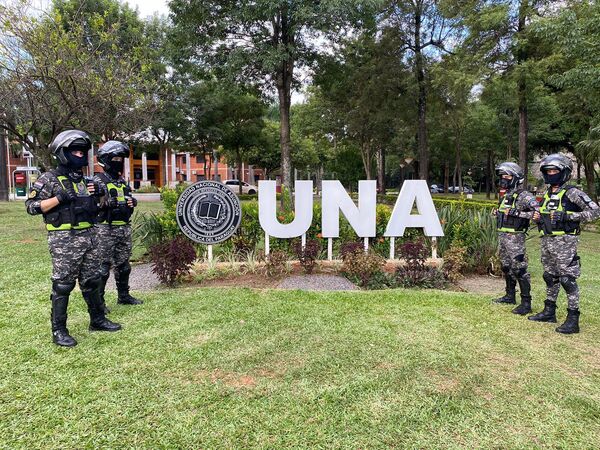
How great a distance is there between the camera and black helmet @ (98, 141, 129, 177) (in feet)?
16.1

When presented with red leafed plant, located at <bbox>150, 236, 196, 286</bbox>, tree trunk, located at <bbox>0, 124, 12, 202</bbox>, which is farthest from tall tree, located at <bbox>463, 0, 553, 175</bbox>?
tree trunk, located at <bbox>0, 124, 12, 202</bbox>

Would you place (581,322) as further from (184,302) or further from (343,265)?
(184,302)

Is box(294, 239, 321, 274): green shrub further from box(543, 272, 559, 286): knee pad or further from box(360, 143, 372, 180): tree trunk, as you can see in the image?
box(360, 143, 372, 180): tree trunk

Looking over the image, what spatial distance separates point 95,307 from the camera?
171 inches

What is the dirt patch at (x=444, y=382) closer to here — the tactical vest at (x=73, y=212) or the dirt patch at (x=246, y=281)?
the dirt patch at (x=246, y=281)

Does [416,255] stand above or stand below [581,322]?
above

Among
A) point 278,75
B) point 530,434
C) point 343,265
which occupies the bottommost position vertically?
point 530,434

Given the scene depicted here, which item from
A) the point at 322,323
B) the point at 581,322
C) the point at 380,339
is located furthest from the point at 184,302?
the point at 581,322

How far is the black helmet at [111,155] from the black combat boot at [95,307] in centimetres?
147

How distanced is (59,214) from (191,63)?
1243 centimetres

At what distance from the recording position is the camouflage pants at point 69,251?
3.90 meters

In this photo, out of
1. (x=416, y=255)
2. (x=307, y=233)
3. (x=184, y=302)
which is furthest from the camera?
(x=307, y=233)

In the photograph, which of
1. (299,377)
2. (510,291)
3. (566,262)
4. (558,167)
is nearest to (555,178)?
(558,167)

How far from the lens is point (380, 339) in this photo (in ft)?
13.6
